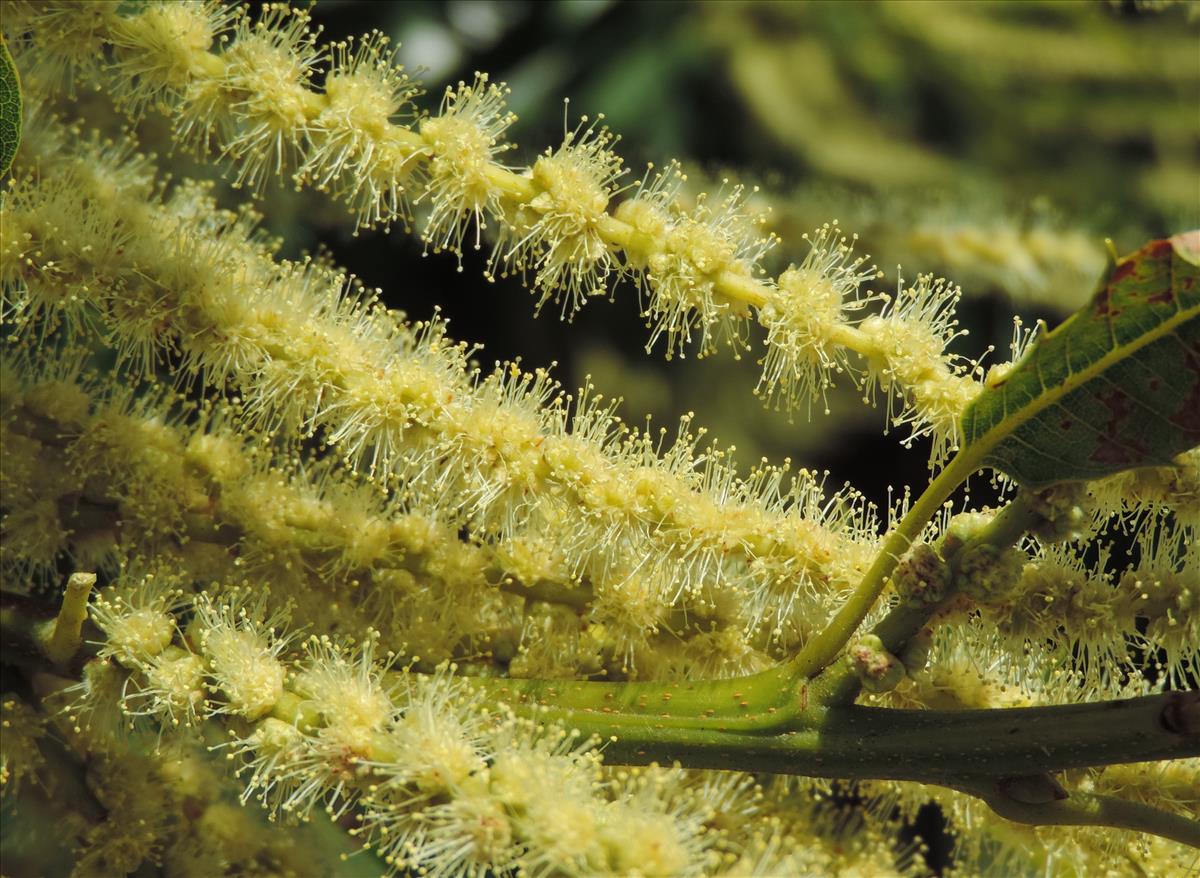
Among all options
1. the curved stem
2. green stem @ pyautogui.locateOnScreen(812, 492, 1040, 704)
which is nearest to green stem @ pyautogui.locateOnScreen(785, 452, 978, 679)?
green stem @ pyautogui.locateOnScreen(812, 492, 1040, 704)

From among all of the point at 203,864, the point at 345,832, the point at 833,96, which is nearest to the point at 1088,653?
the point at 345,832

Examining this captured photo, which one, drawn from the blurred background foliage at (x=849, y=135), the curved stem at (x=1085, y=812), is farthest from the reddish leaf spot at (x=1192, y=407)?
the blurred background foliage at (x=849, y=135)

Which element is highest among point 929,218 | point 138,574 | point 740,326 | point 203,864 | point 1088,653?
point 929,218

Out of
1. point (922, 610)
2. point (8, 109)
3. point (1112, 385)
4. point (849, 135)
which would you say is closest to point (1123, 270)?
point (1112, 385)

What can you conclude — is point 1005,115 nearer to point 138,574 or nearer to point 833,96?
point 833,96

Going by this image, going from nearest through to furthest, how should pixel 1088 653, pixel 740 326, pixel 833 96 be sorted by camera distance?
1. pixel 1088 653
2. pixel 740 326
3. pixel 833 96

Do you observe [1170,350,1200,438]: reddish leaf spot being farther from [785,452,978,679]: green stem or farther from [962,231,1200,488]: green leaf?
[785,452,978,679]: green stem
